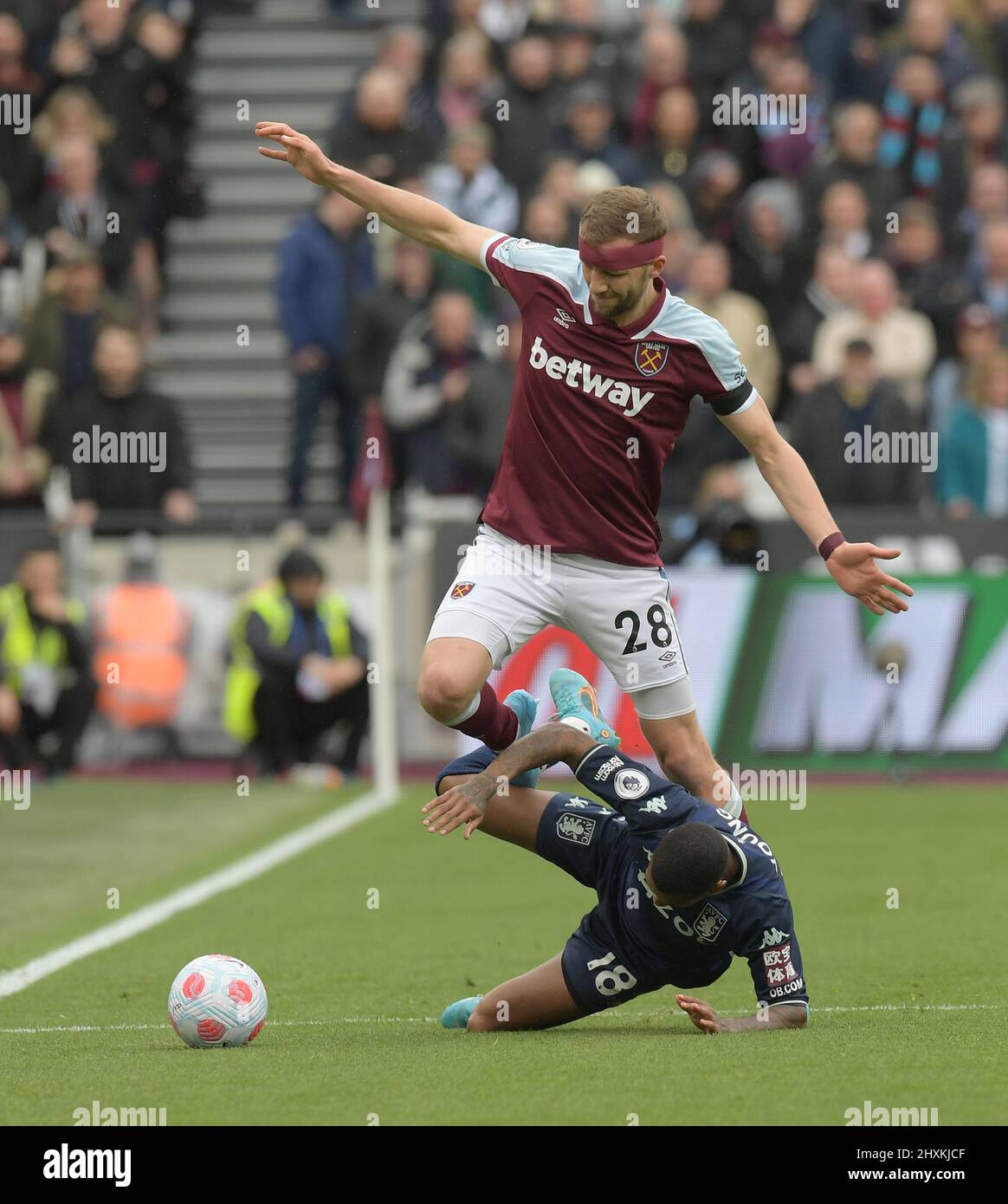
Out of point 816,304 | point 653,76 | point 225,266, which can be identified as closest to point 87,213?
point 225,266

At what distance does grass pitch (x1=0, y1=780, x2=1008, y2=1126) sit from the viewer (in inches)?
240

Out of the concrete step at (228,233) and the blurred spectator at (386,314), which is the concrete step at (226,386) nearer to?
the concrete step at (228,233)

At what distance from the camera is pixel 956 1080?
20.3ft

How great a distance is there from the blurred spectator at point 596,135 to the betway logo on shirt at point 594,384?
32.8 ft

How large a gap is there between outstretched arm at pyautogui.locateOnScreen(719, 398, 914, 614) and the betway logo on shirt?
12.7 inches

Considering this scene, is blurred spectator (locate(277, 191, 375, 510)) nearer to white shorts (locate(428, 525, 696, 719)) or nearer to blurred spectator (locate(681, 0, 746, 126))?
blurred spectator (locate(681, 0, 746, 126))

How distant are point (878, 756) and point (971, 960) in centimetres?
700

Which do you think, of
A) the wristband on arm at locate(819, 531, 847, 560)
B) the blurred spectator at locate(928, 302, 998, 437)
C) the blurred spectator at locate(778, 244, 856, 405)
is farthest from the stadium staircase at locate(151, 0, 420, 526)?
the wristband on arm at locate(819, 531, 847, 560)

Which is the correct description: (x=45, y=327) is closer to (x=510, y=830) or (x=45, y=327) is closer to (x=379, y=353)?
(x=379, y=353)

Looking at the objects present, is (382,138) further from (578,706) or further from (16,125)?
(578,706)

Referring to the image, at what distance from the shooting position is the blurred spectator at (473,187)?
56.1 feet

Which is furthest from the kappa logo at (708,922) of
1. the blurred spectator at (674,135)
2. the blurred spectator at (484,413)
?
the blurred spectator at (674,135)

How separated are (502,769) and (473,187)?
10.7 metres

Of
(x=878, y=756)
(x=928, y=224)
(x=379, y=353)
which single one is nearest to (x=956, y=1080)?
(x=878, y=756)
